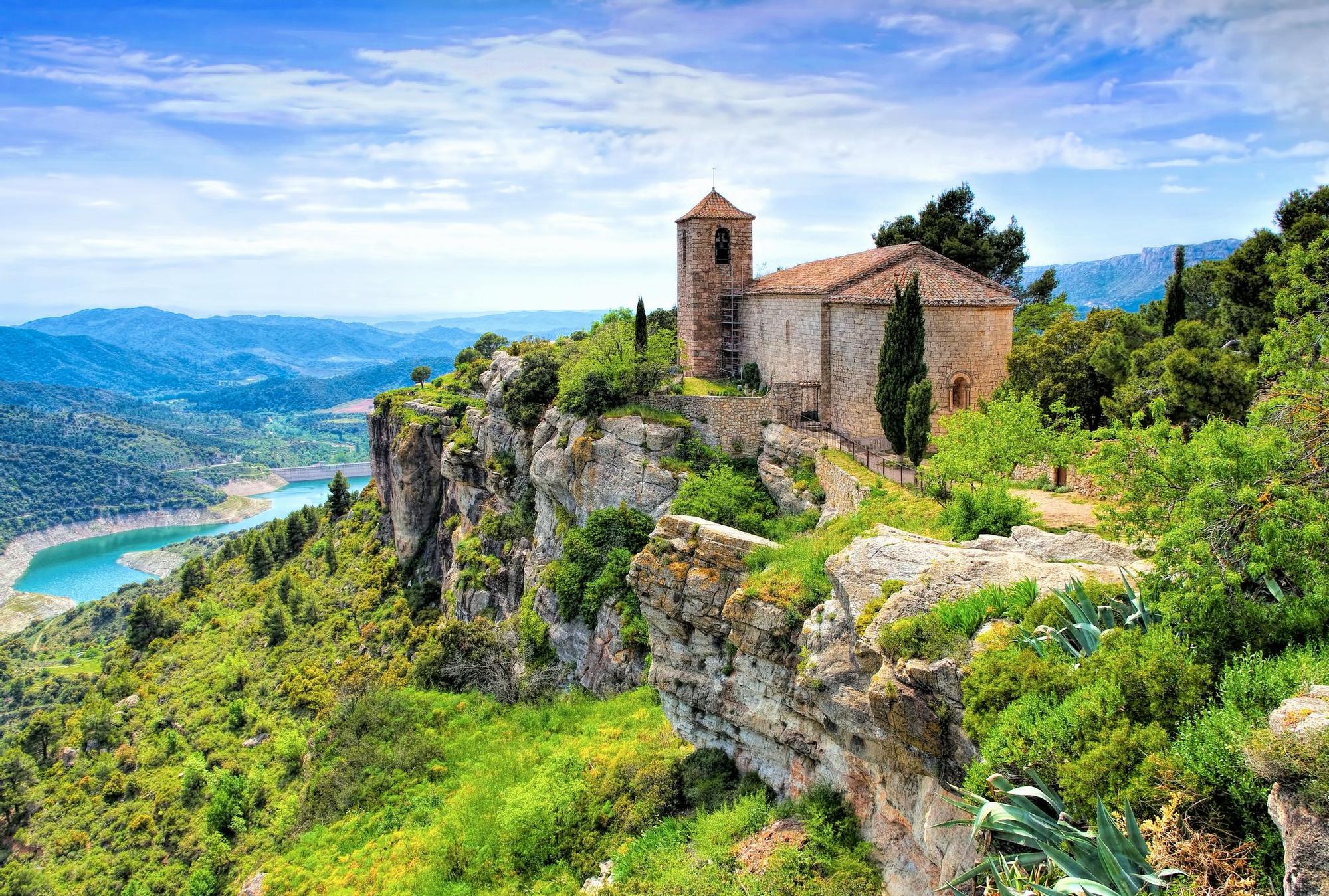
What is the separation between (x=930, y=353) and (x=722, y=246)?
14.0 metres

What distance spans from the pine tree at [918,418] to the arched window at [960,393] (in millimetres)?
4123

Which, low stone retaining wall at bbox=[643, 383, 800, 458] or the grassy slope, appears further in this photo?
low stone retaining wall at bbox=[643, 383, 800, 458]

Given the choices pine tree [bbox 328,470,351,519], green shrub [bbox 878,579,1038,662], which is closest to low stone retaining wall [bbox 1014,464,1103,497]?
green shrub [bbox 878,579,1038,662]

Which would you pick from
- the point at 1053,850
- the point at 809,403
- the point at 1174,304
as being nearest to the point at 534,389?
the point at 809,403

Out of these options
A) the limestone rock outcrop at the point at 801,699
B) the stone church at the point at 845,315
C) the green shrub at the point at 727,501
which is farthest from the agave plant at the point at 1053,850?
the stone church at the point at 845,315

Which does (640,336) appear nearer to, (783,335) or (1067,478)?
(783,335)

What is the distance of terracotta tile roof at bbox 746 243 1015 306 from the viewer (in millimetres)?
29141

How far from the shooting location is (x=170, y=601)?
66.2 meters

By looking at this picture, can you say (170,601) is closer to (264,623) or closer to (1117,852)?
(264,623)

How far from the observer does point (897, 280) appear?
98.0 ft

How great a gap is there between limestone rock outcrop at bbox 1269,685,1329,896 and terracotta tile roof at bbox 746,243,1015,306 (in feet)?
75.5

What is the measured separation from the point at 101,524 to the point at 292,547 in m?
117

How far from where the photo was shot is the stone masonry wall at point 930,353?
95.4ft

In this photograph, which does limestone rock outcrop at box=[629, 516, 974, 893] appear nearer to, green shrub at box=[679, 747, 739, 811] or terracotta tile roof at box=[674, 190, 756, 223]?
green shrub at box=[679, 747, 739, 811]
